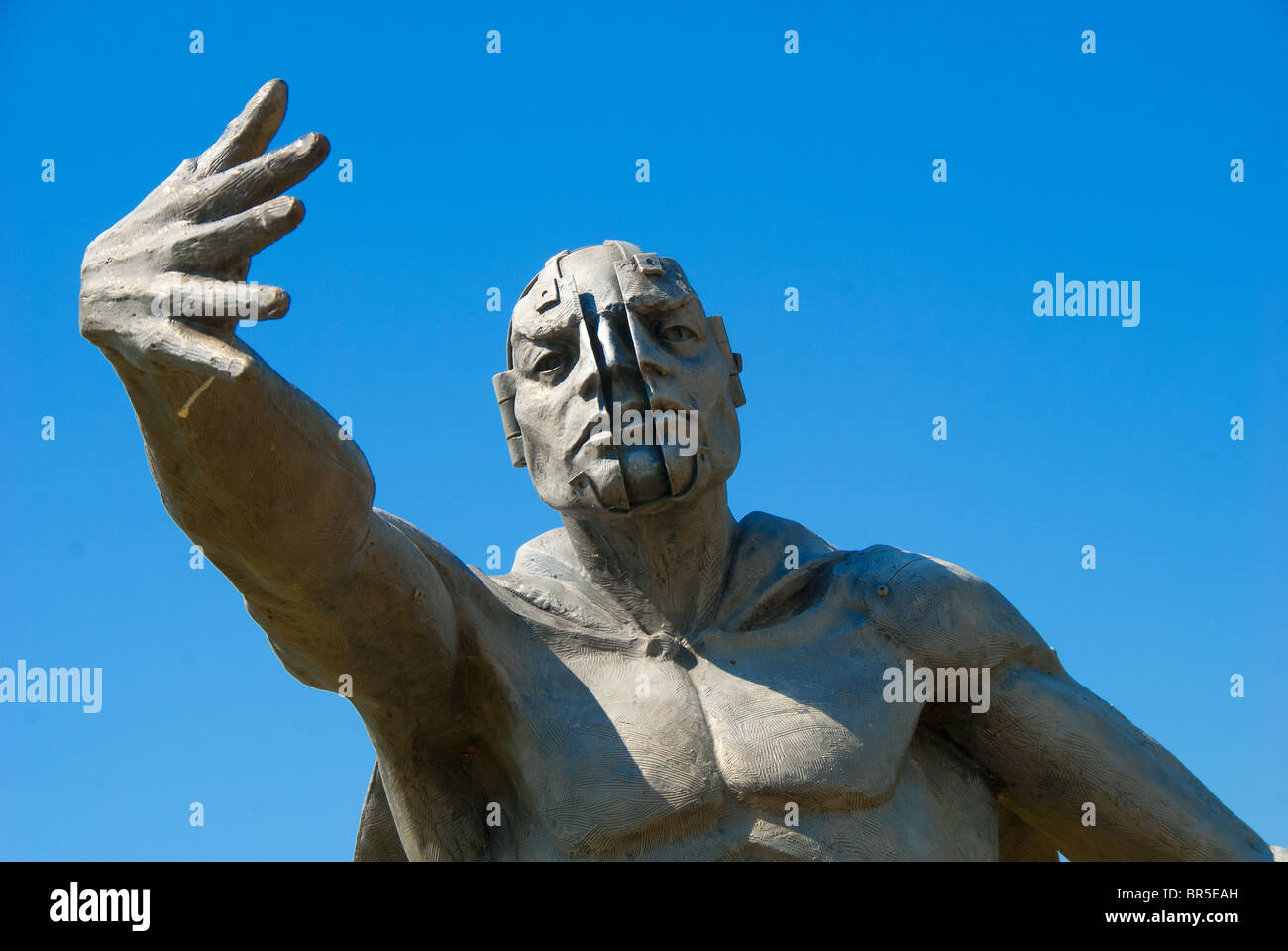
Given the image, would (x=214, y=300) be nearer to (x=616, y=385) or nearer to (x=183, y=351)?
(x=183, y=351)

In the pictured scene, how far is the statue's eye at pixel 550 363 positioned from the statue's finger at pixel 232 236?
2.03 metres

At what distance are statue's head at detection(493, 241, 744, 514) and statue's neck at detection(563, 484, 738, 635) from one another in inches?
5.6

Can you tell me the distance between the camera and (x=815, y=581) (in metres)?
8.53

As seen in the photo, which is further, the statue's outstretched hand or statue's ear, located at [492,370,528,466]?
statue's ear, located at [492,370,528,466]

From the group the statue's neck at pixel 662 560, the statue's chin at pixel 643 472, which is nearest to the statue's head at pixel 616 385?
the statue's chin at pixel 643 472

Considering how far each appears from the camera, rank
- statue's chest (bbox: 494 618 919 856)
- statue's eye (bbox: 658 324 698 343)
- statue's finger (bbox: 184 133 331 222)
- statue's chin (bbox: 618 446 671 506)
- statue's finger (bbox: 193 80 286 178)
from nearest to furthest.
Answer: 1. statue's finger (bbox: 184 133 331 222)
2. statue's finger (bbox: 193 80 286 178)
3. statue's chest (bbox: 494 618 919 856)
4. statue's chin (bbox: 618 446 671 506)
5. statue's eye (bbox: 658 324 698 343)

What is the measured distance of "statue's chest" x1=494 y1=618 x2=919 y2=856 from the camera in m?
7.46

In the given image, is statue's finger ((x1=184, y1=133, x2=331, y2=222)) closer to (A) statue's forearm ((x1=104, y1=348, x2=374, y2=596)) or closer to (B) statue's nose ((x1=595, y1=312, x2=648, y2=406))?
(A) statue's forearm ((x1=104, y1=348, x2=374, y2=596))

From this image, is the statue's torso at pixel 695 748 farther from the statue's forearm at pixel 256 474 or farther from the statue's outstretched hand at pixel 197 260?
the statue's outstretched hand at pixel 197 260

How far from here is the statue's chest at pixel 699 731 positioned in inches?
294

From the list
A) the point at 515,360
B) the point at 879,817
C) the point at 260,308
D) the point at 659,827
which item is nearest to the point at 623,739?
the point at 659,827

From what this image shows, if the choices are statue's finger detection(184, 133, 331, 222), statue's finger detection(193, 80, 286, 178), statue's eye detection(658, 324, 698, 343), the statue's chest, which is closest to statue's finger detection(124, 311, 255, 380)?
statue's finger detection(184, 133, 331, 222)

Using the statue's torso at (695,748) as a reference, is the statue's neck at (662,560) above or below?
above
